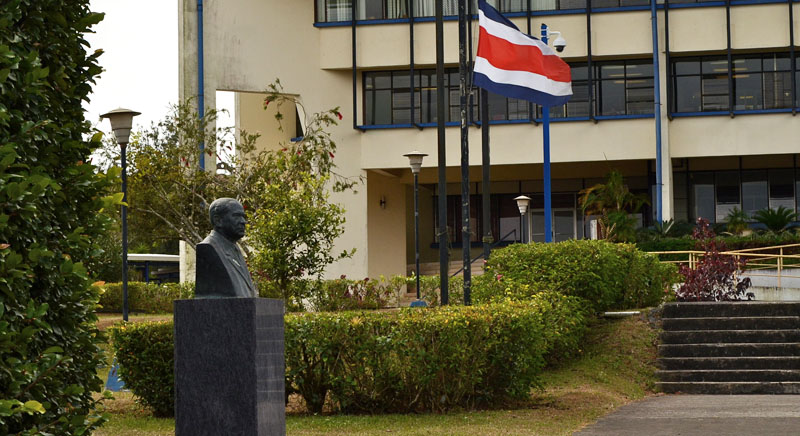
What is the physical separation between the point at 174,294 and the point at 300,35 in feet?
30.6

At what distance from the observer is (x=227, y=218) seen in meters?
8.16

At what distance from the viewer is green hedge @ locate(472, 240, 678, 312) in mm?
16766

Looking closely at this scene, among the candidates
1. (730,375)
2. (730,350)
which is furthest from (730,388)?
(730,350)

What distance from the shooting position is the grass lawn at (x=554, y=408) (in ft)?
37.9

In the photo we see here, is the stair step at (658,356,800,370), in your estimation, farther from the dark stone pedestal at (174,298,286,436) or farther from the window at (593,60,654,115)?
the window at (593,60,654,115)

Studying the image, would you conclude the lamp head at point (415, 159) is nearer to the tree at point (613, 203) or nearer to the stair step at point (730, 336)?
the tree at point (613, 203)

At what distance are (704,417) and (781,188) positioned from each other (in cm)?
2713

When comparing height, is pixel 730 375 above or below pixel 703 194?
below

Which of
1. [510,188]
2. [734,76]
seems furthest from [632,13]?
[510,188]

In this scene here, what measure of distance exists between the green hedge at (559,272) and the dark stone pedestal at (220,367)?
8512 mm

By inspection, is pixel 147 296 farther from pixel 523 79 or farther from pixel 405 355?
pixel 405 355

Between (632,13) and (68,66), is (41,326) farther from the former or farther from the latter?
(632,13)

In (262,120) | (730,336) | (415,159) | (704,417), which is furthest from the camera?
(262,120)

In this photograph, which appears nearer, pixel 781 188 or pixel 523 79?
pixel 523 79
